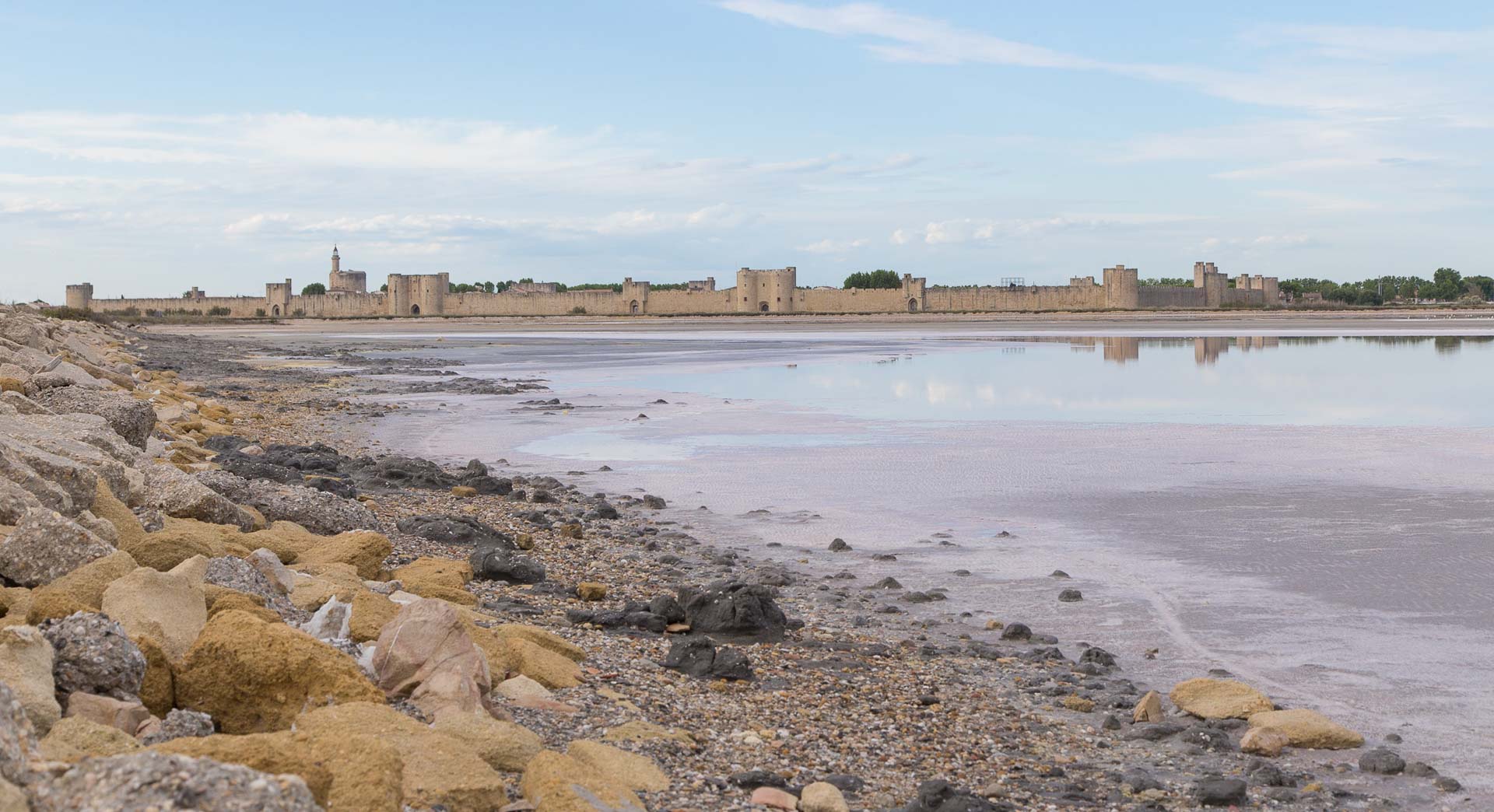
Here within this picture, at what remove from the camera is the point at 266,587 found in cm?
429

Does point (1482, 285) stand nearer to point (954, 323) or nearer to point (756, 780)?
point (954, 323)

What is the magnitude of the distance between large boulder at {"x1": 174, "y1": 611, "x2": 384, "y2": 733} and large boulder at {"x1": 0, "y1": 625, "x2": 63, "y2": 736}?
0.37m

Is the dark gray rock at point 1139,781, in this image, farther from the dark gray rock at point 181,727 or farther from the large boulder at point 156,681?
the large boulder at point 156,681

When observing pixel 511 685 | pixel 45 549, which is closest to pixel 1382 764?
pixel 511 685

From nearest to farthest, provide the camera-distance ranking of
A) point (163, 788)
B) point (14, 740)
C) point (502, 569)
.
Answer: point (163, 788), point (14, 740), point (502, 569)

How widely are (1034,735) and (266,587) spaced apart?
103 inches

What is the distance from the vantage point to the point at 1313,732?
4.18m

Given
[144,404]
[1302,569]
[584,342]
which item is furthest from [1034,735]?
[584,342]

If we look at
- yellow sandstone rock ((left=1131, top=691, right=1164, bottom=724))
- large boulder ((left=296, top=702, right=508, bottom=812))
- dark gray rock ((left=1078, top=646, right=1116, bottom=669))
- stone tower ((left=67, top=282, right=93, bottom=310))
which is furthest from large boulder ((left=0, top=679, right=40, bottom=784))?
stone tower ((left=67, top=282, right=93, bottom=310))

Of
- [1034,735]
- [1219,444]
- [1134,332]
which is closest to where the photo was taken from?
[1034,735]

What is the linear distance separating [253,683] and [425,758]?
567 millimetres

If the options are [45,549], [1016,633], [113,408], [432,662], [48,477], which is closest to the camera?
[432,662]

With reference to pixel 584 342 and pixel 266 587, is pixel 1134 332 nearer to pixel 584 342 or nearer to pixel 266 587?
pixel 584 342

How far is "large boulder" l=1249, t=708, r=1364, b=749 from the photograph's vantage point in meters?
4.16
